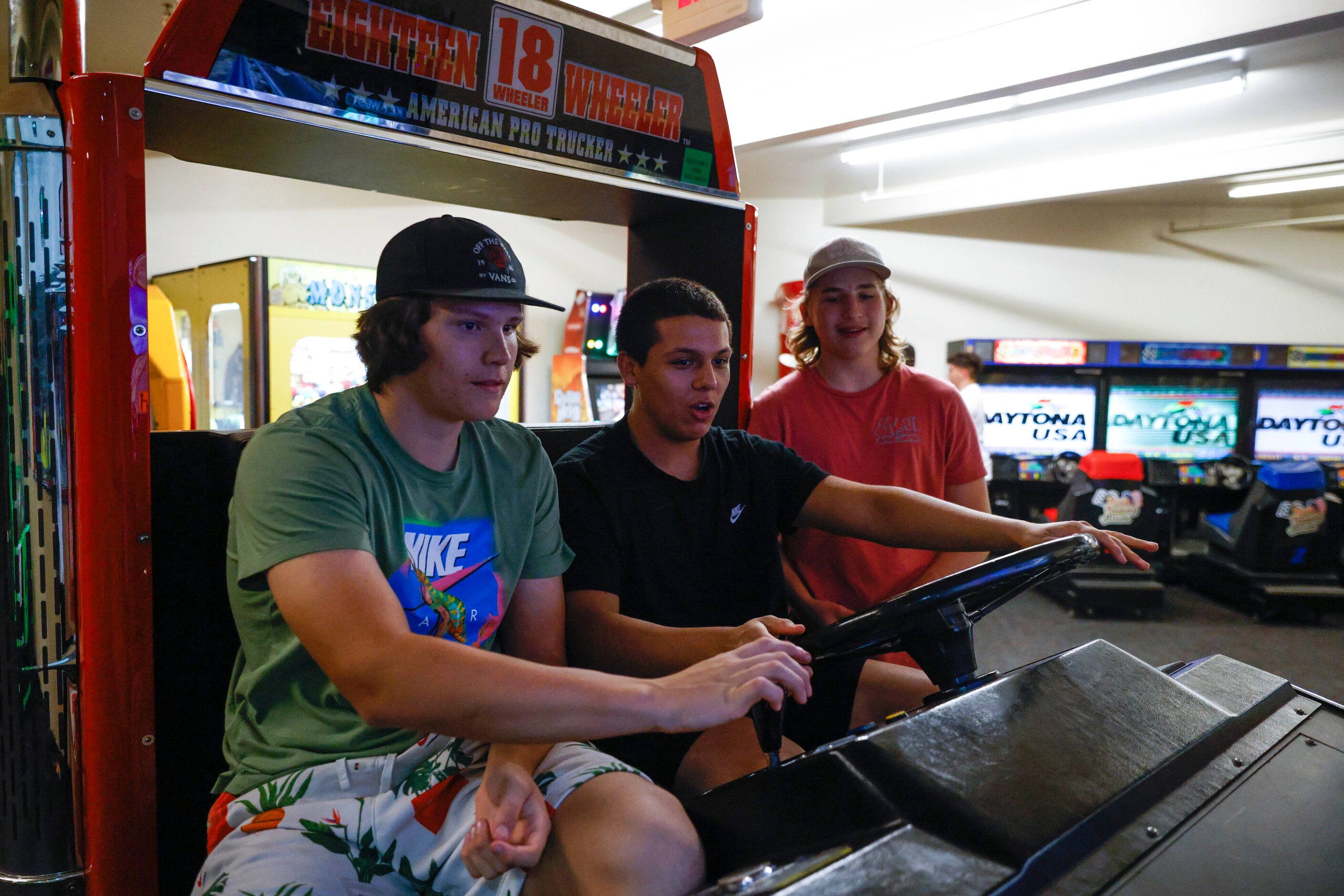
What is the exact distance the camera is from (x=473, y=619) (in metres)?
1.42

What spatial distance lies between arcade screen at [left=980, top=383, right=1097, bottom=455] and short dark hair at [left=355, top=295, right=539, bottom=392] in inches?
258

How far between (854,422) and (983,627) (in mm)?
3904

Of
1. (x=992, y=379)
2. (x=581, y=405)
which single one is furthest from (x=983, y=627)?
(x=581, y=405)

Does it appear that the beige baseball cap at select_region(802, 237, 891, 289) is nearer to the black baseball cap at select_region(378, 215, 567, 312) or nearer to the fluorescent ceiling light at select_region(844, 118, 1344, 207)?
the black baseball cap at select_region(378, 215, 567, 312)

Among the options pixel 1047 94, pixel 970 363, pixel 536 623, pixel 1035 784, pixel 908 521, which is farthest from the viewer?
pixel 970 363

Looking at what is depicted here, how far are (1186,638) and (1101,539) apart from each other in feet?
15.2

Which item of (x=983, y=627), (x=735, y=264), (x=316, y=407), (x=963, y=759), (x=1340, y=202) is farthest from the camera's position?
(x=1340, y=202)

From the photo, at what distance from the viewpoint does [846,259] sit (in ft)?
7.57

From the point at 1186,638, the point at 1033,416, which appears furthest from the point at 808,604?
the point at 1033,416

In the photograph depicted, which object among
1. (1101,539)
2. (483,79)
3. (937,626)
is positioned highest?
(483,79)

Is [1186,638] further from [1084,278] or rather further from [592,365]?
[592,365]

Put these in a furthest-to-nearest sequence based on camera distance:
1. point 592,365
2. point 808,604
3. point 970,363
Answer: point 970,363 < point 592,365 < point 808,604

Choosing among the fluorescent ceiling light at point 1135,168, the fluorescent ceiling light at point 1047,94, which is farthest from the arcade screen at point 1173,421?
the fluorescent ceiling light at point 1047,94

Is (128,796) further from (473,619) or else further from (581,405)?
(581,405)
